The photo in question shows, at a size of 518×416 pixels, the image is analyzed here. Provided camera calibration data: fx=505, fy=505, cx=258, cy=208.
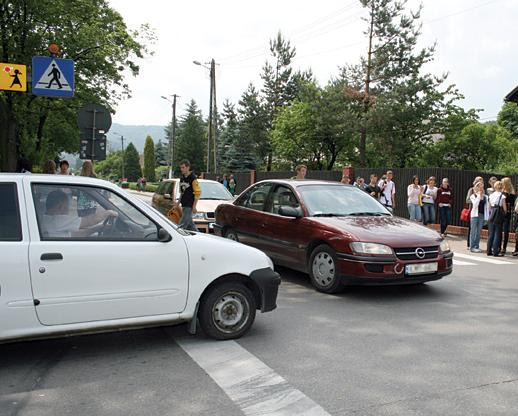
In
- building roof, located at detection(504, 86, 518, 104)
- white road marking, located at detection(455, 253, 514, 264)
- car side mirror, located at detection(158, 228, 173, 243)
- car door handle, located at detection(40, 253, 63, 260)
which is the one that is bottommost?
white road marking, located at detection(455, 253, 514, 264)

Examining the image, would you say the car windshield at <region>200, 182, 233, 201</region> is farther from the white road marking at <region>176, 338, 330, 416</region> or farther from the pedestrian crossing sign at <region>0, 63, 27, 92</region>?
the white road marking at <region>176, 338, 330, 416</region>

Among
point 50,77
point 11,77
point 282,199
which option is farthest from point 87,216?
point 11,77

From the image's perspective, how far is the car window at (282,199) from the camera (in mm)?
7863

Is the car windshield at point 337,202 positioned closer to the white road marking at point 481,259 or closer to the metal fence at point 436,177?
the white road marking at point 481,259

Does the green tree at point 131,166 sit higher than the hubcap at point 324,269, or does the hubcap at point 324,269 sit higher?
the green tree at point 131,166

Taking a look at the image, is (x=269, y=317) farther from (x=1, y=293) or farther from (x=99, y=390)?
(x=1, y=293)

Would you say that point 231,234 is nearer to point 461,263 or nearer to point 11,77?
point 461,263

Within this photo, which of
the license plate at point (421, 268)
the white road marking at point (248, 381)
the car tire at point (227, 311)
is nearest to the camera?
the white road marking at point (248, 381)

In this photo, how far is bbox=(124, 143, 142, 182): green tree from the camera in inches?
4485

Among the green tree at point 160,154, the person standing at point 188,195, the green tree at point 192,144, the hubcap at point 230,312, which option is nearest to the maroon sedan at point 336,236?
the person standing at point 188,195

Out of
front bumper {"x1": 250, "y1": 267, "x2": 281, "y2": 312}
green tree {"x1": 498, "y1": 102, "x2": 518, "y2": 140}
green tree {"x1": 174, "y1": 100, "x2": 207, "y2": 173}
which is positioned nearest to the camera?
front bumper {"x1": 250, "y1": 267, "x2": 281, "y2": 312}

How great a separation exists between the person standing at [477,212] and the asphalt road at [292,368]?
6.46 metres

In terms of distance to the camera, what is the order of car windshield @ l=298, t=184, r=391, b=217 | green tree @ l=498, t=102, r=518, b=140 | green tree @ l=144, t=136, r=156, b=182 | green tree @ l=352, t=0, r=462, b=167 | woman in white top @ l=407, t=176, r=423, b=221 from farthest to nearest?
green tree @ l=144, t=136, r=156, b=182 < green tree @ l=498, t=102, r=518, b=140 < green tree @ l=352, t=0, r=462, b=167 < woman in white top @ l=407, t=176, r=423, b=221 < car windshield @ l=298, t=184, r=391, b=217

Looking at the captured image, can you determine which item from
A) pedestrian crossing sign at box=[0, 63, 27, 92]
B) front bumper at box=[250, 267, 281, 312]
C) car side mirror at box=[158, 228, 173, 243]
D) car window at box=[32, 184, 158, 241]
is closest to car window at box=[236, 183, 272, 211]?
front bumper at box=[250, 267, 281, 312]
